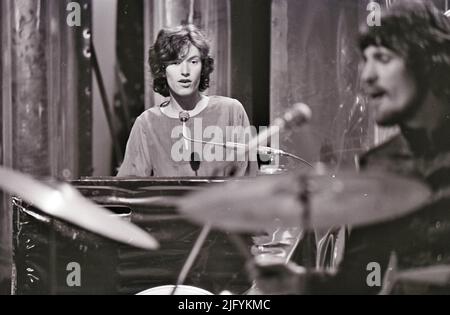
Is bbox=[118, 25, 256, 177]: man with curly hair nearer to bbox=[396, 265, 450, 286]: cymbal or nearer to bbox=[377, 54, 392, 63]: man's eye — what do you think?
bbox=[377, 54, 392, 63]: man's eye

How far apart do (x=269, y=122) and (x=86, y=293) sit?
2.90 feet

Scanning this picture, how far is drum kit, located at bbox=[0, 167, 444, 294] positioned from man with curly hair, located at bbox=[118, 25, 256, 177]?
0.13 meters

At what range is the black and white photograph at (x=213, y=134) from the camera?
1962 millimetres

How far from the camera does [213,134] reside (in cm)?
200

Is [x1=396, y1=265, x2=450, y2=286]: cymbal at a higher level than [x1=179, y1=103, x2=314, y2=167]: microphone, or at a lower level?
lower

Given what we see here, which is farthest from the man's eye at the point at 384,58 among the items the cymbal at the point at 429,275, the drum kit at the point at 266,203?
the cymbal at the point at 429,275

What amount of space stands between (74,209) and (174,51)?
641 millimetres

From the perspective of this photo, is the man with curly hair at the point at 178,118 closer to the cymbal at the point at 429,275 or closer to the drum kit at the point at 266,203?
the drum kit at the point at 266,203

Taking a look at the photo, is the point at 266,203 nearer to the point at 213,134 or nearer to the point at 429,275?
the point at 213,134

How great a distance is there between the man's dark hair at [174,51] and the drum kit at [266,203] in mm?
391

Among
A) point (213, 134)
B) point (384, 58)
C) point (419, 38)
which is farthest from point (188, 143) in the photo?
point (419, 38)

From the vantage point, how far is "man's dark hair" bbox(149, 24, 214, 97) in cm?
200

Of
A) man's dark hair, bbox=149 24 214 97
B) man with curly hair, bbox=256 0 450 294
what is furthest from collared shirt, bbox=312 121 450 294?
man's dark hair, bbox=149 24 214 97
